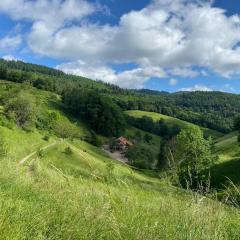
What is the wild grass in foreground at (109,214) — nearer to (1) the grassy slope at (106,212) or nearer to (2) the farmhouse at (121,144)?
(1) the grassy slope at (106,212)

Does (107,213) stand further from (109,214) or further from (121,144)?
(121,144)

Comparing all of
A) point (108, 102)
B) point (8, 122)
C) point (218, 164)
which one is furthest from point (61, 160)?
point (108, 102)

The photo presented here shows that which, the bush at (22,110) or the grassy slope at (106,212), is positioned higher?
the bush at (22,110)

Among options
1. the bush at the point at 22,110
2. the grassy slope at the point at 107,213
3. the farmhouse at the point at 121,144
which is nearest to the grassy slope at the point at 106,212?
the grassy slope at the point at 107,213

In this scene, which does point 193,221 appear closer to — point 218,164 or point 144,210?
point 144,210

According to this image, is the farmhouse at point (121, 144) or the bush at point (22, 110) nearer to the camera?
the bush at point (22, 110)

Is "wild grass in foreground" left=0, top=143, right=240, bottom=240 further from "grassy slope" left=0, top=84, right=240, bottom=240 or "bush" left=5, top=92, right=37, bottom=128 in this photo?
"bush" left=5, top=92, right=37, bottom=128

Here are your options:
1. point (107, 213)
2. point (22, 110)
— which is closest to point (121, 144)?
point (22, 110)

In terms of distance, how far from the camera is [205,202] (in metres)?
5.85

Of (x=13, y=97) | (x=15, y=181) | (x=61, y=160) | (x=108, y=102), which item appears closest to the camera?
(x=15, y=181)

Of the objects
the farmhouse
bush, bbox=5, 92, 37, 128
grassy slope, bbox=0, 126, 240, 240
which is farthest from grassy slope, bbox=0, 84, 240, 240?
the farmhouse

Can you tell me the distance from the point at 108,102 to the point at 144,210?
595ft

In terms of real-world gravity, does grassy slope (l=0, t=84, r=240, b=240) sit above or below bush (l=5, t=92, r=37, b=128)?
below

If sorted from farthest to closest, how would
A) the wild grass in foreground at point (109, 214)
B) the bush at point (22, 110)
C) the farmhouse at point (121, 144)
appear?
1. the farmhouse at point (121, 144)
2. the bush at point (22, 110)
3. the wild grass in foreground at point (109, 214)
